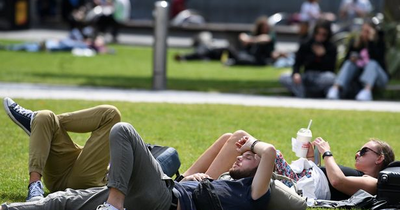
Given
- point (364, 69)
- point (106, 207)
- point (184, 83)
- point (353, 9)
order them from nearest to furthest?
point (106, 207), point (364, 69), point (184, 83), point (353, 9)

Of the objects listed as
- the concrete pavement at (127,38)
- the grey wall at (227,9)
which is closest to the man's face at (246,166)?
the concrete pavement at (127,38)

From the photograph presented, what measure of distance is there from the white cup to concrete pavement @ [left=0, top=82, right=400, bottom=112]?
5.51 meters

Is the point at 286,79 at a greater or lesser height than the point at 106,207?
lesser

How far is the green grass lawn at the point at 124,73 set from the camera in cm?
1471

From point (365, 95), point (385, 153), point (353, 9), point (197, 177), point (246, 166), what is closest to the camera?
point (246, 166)

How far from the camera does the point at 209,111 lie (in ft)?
37.1

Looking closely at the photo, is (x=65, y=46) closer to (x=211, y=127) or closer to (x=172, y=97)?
(x=172, y=97)

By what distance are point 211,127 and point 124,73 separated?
7105 millimetres

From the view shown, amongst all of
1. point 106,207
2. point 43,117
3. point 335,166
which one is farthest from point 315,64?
point 106,207

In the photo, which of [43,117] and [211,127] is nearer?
[43,117]

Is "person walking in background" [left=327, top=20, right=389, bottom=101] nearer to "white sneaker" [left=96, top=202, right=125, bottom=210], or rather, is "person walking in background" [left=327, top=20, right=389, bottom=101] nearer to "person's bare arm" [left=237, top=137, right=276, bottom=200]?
"person's bare arm" [left=237, top=137, right=276, bottom=200]

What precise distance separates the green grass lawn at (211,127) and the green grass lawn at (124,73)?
9.47 ft

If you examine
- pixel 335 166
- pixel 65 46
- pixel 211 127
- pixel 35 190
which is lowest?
pixel 65 46

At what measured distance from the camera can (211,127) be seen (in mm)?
10016
